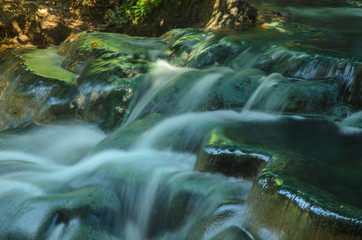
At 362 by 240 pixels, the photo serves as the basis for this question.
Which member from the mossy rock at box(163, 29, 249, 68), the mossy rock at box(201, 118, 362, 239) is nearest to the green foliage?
the mossy rock at box(163, 29, 249, 68)

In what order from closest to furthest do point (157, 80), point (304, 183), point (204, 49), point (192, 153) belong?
1. point (304, 183)
2. point (192, 153)
3. point (157, 80)
4. point (204, 49)

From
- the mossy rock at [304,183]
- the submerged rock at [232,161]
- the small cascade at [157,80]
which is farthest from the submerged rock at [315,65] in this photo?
the submerged rock at [232,161]

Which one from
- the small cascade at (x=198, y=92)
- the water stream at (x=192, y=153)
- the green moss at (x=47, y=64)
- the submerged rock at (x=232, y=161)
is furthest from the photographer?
the green moss at (x=47, y=64)

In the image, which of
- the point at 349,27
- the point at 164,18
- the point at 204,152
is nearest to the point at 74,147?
the point at 204,152

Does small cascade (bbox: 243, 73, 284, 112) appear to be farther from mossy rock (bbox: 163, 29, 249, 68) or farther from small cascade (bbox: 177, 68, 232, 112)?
mossy rock (bbox: 163, 29, 249, 68)

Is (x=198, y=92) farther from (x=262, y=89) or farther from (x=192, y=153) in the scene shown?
(x=192, y=153)

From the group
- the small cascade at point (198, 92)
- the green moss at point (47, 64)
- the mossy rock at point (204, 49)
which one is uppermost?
the mossy rock at point (204, 49)

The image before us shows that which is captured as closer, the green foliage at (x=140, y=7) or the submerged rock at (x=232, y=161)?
the submerged rock at (x=232, y=161)

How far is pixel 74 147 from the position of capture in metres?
5.05

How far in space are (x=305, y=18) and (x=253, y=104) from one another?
15.3 ft

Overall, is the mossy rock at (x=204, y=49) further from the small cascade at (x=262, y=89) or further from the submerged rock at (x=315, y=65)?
the small cascade at (x=262, y=89)

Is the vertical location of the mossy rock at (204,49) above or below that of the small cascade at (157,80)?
above

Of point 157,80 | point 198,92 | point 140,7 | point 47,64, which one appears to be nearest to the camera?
point 198,92

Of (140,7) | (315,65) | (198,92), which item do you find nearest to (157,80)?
(198,92)
